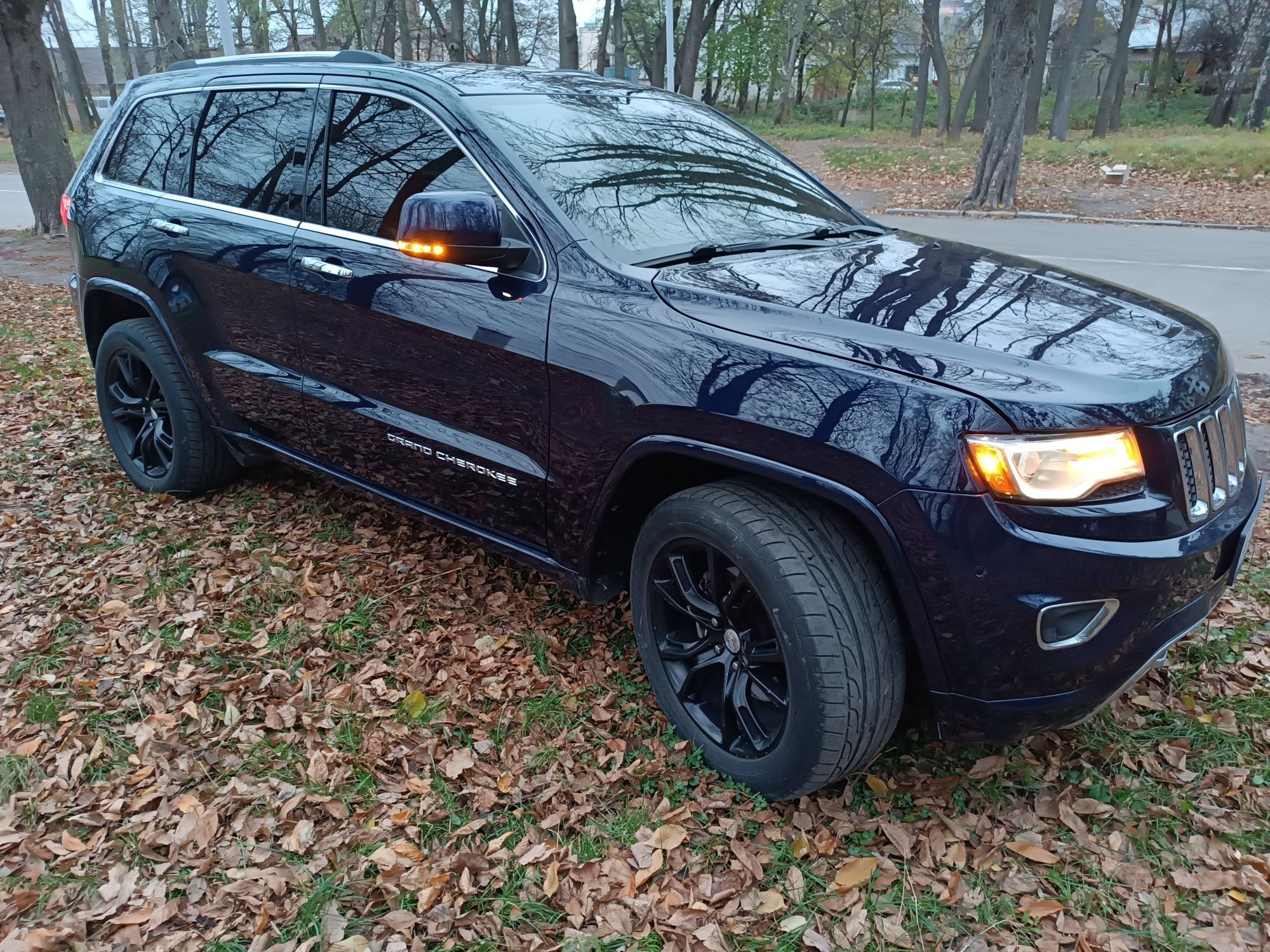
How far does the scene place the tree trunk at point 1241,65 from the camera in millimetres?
27484

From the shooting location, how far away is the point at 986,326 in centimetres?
223

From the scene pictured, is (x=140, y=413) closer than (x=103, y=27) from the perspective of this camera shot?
Yes

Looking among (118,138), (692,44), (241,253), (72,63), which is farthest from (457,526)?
(72,63)

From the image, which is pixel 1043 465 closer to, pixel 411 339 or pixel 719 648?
pixel 719 648

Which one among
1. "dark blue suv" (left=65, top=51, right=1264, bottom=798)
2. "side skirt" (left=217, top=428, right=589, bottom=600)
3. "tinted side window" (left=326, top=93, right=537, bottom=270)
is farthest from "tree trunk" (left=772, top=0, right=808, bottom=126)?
"side skirt" (left=217, top=428, right=589, bottom=600)

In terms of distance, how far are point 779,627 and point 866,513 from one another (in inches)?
14.9

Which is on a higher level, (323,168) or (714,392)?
(323,168)

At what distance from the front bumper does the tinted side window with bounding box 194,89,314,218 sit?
263 cm

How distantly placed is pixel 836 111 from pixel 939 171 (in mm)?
32040

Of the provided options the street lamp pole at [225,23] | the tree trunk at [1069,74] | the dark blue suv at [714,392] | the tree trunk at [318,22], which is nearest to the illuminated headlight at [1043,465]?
the dark blue suv at [714,392]

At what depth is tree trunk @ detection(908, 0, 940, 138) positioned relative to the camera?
101 ft

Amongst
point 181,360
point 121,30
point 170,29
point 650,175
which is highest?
point 121,30

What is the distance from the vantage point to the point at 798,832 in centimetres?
251

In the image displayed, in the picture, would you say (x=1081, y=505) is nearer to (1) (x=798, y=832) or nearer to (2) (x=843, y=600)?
(2) (x=843, y=600)
